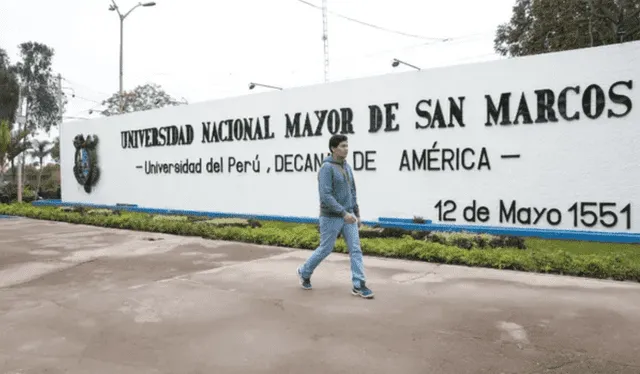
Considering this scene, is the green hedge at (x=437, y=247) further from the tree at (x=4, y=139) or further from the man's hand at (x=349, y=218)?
the tree at (x=4, y=139)

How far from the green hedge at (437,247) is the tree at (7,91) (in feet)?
64.8

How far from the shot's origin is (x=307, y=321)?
4.68 metres

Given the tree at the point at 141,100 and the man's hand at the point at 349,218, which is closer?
the man's hand at the point at 349,218

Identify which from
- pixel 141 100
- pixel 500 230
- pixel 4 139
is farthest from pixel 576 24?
pixel 141 100

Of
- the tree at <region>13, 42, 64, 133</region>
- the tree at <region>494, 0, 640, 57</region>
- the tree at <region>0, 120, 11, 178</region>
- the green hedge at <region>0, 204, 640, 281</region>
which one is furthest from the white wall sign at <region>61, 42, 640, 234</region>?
the tree at <region>13, 42, 64, 133</region>

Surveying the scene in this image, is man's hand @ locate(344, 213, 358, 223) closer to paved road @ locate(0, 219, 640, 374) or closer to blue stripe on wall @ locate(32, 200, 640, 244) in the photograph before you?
paved road @ locate(0, 219, 640, 374)

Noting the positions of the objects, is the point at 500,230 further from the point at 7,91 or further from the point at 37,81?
the point at 37,81

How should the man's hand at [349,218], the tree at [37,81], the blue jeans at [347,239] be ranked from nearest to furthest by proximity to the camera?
1. the man's hand at [349,218]
2. the blue jeans at [347,239]
3. the tree at [37,81]

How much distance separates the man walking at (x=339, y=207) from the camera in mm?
5449

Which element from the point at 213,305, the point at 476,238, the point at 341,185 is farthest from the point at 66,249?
the point at 476,238

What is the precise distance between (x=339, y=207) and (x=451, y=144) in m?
5.87

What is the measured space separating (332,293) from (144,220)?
826cm

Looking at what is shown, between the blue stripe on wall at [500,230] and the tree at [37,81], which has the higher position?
the tree at [37,81]

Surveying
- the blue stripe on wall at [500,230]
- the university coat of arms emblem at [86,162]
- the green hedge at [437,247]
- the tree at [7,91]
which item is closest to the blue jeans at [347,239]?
the green hedge at [437,247]
